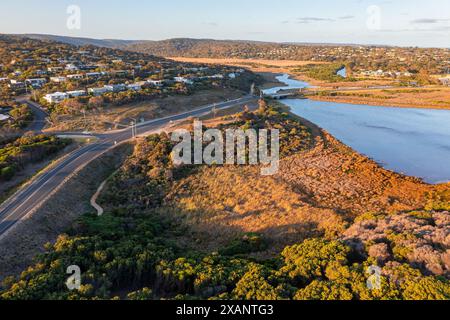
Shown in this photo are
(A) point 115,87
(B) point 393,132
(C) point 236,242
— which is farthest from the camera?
(A) point 115,87

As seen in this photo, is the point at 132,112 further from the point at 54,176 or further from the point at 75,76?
the point at 75,76

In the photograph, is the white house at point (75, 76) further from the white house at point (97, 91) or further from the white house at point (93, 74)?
the white house at point (97, 91)

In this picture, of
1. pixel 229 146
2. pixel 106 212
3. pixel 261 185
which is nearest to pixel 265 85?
pixel 229 146

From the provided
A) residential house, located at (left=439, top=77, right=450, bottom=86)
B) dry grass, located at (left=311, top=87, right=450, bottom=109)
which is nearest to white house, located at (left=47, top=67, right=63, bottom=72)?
dry grass, located at (left=311, top=87, right=450, bottom=109)

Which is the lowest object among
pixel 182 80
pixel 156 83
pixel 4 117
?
pixel 4 117

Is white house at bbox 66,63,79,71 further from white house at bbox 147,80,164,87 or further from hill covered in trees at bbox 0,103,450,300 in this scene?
hill covered in trees at bbox 0,103,450,300

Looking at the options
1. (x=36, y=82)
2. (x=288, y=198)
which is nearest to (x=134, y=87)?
(x=36, y=82)
